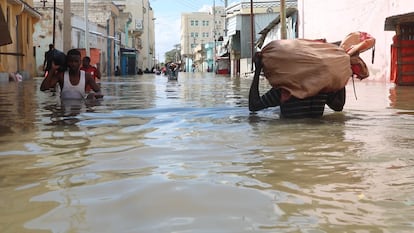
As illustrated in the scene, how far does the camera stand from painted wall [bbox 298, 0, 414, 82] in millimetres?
18734

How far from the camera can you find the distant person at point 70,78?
8.50m

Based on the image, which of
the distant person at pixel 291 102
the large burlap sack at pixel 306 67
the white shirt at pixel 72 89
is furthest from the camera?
the white shirt at pixel 72 89

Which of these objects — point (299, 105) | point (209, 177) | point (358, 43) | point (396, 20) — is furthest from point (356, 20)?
point (209, 177)

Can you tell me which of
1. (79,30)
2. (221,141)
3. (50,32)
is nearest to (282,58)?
(221,141)

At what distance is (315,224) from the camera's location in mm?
2410

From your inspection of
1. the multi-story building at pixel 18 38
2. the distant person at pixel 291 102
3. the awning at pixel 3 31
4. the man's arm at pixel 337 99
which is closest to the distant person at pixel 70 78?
the awning at pixel 3 31

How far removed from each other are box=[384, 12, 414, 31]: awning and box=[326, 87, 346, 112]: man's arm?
9559mm

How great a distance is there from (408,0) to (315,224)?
15795 millimetres

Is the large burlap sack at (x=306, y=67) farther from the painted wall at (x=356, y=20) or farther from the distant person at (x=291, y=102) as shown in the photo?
the painted wall at (x=356, y=20)

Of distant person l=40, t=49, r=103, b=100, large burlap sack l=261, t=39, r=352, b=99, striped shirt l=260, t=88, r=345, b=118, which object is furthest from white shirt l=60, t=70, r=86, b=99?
large burlap sack l=261, t=39, r=352, b=99

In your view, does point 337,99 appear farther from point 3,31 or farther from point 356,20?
point 356,20

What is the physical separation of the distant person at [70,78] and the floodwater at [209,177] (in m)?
2.37

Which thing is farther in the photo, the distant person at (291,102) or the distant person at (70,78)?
the distant person at (70,78)

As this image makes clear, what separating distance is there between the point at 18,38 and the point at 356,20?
15.6 metres
